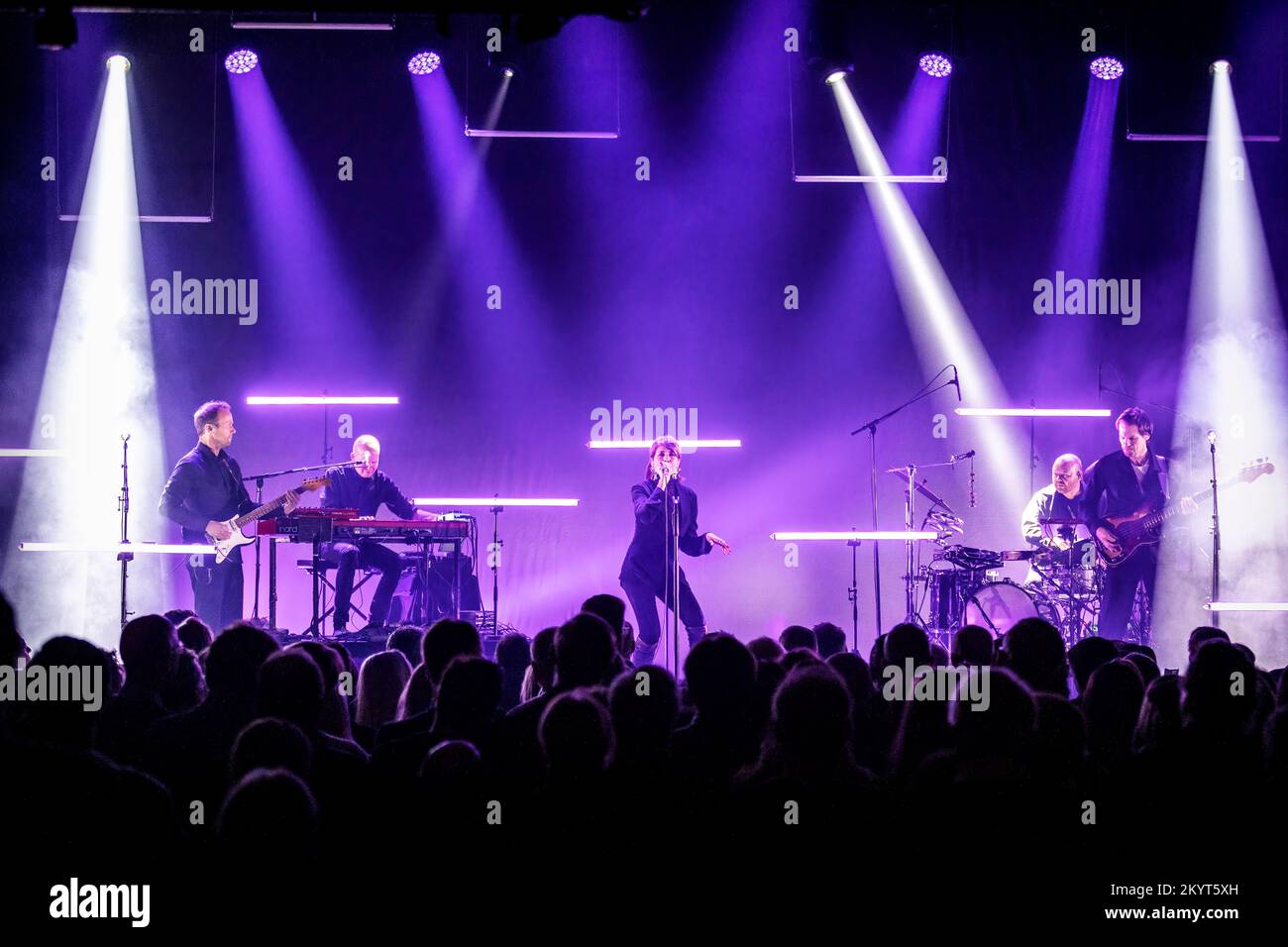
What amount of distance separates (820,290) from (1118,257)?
2961 mm

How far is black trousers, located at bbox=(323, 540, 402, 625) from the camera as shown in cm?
952

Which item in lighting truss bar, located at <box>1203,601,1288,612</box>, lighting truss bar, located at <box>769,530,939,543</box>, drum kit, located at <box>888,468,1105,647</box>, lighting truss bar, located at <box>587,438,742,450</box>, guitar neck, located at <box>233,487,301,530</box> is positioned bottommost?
lighting truss bar, located at <box>1203,601,1288,612</box>

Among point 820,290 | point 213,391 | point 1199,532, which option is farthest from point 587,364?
point 1199,532

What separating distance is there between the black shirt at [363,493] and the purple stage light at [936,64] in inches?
248

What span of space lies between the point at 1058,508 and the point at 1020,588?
1419 millimetres

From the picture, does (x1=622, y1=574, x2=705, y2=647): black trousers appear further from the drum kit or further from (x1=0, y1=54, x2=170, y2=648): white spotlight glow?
(x1=0, y1=54, x2=170, y2=648): white spotlight glow

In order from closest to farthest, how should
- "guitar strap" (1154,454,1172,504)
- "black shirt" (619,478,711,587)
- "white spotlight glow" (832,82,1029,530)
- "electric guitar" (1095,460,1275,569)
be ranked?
1. "electric guitar" (1095,460,1275,569)
2. "black shirt" (619,478,711,587)
3. "guitar strap" (1154,454,1172,504)
4. "white spotlight glow" (832,82,1029,530)

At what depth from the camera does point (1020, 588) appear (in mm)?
9812

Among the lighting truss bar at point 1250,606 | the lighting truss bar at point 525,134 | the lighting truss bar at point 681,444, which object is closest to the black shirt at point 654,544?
the lighting truss bar at point 681,444

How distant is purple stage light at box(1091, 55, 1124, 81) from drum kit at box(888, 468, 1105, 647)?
453cm

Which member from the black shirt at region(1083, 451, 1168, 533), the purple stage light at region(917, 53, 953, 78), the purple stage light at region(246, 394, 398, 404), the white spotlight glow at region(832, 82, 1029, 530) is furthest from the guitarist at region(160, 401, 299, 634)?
the purple stage light at region(917, 53, 953, 78)

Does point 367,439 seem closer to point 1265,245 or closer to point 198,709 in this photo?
point 198,709

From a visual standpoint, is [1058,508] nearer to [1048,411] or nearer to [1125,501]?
[1125,501]

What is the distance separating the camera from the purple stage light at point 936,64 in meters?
11.1
